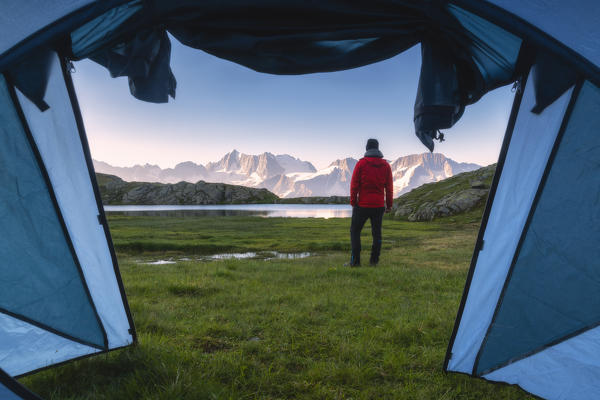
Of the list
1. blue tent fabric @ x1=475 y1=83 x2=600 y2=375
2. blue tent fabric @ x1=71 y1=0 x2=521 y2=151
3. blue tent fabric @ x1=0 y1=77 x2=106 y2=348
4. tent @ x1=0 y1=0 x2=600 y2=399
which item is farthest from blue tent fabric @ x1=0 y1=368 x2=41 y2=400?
blue tent fabric @ x1=475 y1=83 x2=600 y2=375

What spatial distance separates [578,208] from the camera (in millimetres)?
2430

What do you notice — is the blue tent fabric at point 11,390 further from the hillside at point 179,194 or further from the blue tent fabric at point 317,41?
the hillside at point 179,194

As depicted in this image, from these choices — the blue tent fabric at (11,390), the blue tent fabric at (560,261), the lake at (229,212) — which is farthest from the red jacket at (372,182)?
the lake at (229,212)

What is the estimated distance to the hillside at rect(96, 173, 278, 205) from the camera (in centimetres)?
16838

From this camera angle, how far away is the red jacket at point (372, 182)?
7.64m

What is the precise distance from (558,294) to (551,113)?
1781 mm

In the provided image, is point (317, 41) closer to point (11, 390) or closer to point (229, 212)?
point (11, 390)

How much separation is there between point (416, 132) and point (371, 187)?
14.6 ft

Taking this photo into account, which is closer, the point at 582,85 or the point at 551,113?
the point at 582,85

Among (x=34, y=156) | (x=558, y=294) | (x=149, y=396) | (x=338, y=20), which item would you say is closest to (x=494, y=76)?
(x=338, y=20)

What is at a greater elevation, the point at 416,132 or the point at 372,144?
the point at 372,144

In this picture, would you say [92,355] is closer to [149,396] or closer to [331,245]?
[149,396]

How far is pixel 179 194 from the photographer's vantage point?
17650 cm

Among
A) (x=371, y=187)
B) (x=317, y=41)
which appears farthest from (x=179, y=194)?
(x=317, y=41)
